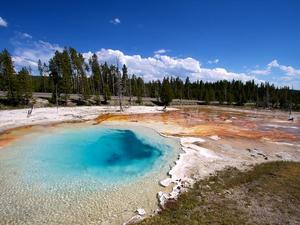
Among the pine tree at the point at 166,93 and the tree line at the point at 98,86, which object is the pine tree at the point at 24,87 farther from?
the pine tree at the point at 166,93

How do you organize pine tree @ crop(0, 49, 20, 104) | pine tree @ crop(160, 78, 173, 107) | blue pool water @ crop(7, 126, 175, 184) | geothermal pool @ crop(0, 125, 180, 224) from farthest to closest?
pine tree @ crop(160, 78, 173, 107) → pine tree @ crop(0, 49, 20, 104) → blue pool water @ crop(7, 126, 175, 184) → geothermal pool @ crop(0, 125, 180, 224)

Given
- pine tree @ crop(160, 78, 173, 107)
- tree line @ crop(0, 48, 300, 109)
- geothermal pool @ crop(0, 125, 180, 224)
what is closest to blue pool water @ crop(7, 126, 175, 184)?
geothermal pool @ crop(0, 125, 180, 224)

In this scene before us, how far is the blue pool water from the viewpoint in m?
16.2

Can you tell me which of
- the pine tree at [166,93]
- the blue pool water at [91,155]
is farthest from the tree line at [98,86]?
the blue pool water at [91,155]

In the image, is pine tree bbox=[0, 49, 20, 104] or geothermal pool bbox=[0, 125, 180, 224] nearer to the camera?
geothermal pool bbox=[0, 125, 180, 224]

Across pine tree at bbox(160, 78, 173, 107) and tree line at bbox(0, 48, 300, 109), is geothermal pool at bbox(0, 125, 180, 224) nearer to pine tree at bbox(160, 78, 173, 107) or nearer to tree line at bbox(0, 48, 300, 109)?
tree line at bbox(0, 48, 300, 109)

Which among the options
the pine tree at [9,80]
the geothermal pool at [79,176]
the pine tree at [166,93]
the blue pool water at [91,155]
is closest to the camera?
the geothermal pool at [79,176]

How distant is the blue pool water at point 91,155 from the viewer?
A: 1621 cm

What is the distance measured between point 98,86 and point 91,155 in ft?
208

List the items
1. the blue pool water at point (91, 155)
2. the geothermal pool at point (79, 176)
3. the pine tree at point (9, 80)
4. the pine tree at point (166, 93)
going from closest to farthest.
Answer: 1. the geothermal pool at point (79, 176)
2. the blue pool water at point (91, 155)
3. the pine tree at point (9, 80)
4. the pine tree at point (166, 93)

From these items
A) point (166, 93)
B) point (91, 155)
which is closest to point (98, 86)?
point (166, 93)

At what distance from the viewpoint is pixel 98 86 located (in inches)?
3253

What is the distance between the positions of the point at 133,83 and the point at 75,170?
87.6 m

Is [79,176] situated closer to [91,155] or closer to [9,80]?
[91,155]
